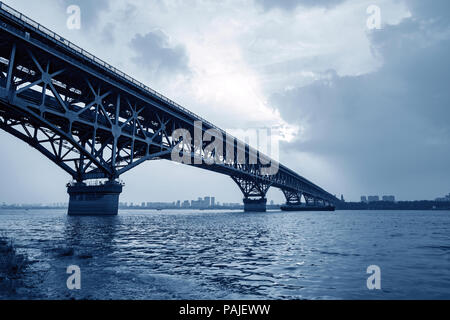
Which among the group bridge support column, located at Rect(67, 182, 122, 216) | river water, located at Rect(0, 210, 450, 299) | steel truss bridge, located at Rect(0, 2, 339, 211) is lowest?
river water, located at Rect(0, 210, 450, 299)

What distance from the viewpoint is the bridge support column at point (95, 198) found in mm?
35594

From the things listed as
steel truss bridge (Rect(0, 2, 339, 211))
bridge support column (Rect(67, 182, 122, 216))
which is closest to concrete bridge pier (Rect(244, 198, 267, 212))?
steel truss bridge (Rect(0, 2, 339, 211))

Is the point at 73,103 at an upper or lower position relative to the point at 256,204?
upper

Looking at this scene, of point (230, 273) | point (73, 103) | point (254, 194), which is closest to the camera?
point (230, 273)

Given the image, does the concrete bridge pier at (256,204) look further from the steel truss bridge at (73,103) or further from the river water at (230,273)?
the river water at (230,273)

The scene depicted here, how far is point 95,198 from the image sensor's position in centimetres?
3656

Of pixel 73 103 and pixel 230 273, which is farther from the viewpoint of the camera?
pixel 73 103

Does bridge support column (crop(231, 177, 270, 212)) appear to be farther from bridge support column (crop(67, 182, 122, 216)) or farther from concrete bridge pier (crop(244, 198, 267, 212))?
bridge support column (crop(67, 182, 122, 216))

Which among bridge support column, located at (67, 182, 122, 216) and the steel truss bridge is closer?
the steel truss bridge

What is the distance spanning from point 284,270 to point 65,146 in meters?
36.5

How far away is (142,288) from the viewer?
20.1ft

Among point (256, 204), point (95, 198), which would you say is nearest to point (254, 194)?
point (256, 204)

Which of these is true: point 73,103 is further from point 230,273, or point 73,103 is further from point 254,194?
point 254,194

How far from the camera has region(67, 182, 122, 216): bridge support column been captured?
3559 cm
